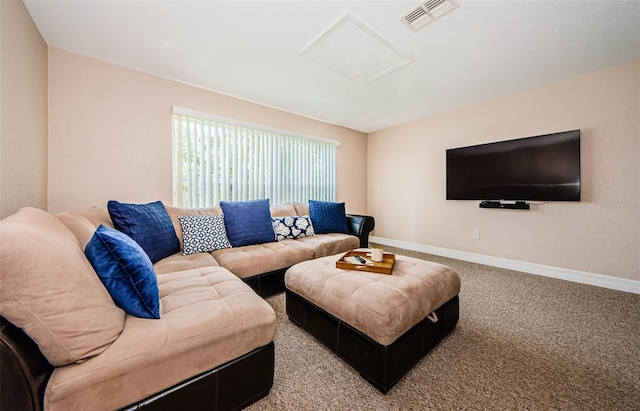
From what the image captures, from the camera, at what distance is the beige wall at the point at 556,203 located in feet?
8.09

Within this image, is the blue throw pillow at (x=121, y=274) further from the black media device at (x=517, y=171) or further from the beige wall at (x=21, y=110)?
the black media device at (x=517, y=171)

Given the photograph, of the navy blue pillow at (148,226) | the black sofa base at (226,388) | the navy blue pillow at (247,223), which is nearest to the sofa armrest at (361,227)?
the navy blue pillow at (247,223)

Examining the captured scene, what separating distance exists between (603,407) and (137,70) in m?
4.39

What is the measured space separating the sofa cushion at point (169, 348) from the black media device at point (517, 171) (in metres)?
3.51

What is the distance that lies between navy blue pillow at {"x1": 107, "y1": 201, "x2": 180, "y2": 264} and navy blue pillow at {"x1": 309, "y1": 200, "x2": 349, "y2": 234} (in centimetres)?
173

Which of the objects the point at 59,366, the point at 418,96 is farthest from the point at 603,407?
the point at 418,96

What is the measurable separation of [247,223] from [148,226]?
3.01 ft

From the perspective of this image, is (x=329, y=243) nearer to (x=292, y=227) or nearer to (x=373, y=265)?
(x=292, y=227)

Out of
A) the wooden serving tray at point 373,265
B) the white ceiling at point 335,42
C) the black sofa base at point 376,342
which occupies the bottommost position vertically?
the black sofa base at point 376,342

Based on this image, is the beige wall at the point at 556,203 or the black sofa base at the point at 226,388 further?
the beige wall at the point at 556,203

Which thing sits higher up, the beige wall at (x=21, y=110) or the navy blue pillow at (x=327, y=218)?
the beige wall at (x=21, y=110)

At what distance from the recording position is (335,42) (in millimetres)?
2066

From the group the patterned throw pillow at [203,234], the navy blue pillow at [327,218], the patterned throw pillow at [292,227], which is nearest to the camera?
the patterned throw pillow at [203,234]

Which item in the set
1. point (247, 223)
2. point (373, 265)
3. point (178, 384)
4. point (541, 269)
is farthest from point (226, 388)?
point (541, 269)
